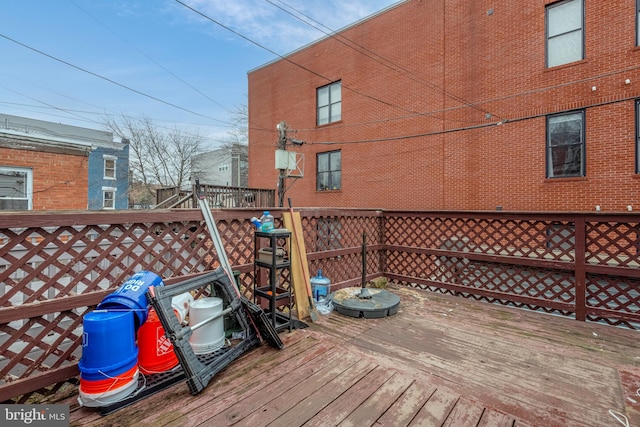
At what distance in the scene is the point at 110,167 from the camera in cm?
1752

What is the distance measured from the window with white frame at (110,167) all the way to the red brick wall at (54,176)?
30.6 feet

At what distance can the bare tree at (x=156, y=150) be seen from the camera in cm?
2031

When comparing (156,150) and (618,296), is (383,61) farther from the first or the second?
(156,150)

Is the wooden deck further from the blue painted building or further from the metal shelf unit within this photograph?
the blue painted building

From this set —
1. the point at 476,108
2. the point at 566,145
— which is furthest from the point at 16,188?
the point at 566,145

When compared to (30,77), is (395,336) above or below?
below

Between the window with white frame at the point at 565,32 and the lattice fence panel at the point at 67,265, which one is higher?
the window with white frame at the point at 565,32

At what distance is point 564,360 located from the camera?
2855 mm

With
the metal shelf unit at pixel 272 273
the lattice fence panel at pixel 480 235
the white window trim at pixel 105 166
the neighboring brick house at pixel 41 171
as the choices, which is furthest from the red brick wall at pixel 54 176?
the lattice fence panel at pixel 480 235

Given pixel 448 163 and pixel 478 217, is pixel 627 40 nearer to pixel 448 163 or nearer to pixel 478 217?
pixel 448 163

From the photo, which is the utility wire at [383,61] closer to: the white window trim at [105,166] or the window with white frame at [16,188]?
the window with white frame at [16,188]

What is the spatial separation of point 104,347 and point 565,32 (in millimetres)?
11718

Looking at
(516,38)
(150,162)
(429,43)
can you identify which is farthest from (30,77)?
(516,38)

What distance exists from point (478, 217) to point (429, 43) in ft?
27.2
